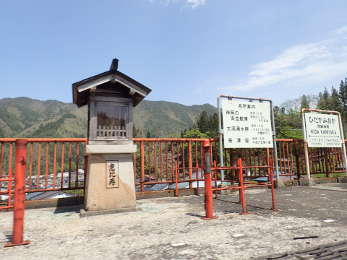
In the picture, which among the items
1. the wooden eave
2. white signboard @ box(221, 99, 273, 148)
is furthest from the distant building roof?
white signboard @ box(221, 99, 273, 148)

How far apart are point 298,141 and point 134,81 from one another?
6.99 metres

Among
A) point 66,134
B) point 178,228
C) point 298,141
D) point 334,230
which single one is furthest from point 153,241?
point 66,134

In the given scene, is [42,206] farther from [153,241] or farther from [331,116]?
[331,116]

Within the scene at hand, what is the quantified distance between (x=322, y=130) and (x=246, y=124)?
3863 millimetres

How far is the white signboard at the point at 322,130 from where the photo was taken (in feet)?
28.4

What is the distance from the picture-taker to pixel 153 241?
2.86m

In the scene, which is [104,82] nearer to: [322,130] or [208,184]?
[208,184]

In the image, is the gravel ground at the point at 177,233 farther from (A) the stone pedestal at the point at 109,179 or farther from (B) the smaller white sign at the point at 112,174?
(B) the smaller white sign at the point at 112,174

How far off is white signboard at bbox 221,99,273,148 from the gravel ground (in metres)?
2.51

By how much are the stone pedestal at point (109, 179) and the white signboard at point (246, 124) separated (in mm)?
3179

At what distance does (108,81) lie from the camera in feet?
16.3

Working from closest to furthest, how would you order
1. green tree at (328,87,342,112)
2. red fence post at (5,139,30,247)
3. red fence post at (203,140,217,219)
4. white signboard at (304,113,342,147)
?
red fence post at (5,139,30,247) → red fence post at (203,140,217,219) → white signboard at (304,113,342,147) → green tree at (328,87,342,112)

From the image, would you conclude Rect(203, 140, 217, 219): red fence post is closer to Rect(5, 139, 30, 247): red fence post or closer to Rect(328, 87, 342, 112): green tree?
Rect(5, 139, 30, 247): red fence post

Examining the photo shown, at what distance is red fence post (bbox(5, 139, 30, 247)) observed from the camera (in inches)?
114
